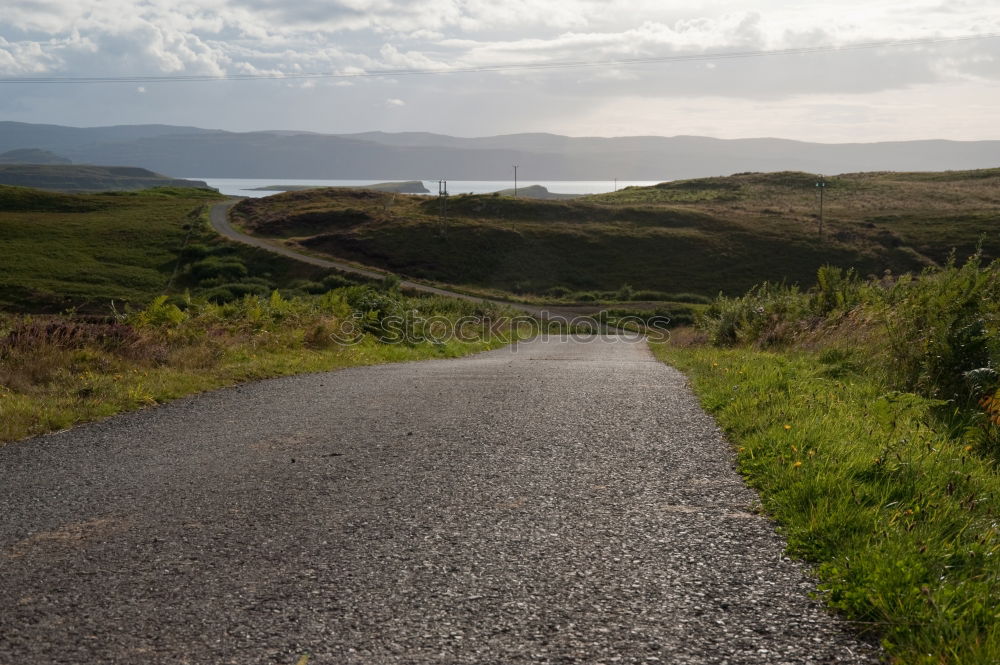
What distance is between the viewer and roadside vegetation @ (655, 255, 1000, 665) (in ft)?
11.4

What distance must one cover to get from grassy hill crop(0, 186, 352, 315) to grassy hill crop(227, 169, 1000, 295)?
27.6 ft

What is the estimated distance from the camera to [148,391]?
9984 millimetres

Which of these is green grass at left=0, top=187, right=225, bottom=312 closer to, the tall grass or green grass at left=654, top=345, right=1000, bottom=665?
the tall grass

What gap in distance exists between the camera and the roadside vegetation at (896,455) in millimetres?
3486

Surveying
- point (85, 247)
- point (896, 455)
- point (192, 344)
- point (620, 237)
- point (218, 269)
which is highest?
point (896, 455)

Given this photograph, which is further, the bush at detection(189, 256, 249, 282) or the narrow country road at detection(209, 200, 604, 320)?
the bush at detection(189, 256, 249, 282)

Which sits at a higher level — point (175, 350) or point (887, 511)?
point (887, 511)

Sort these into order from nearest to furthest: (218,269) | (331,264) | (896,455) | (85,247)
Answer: (896,455) → (218,269) → (331,264) → (85,247)

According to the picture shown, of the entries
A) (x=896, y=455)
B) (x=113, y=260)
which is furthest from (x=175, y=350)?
(x=113, y=260)

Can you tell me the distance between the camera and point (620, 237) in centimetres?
8431

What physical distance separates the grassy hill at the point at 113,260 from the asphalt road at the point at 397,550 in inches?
1984

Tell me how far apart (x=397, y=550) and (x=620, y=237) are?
268 ft

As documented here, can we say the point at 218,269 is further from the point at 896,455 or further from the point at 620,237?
the point at 896,455

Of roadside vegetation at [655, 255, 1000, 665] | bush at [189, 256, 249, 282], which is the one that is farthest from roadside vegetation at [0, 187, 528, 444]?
bush at [189, 256, 249, 282]
